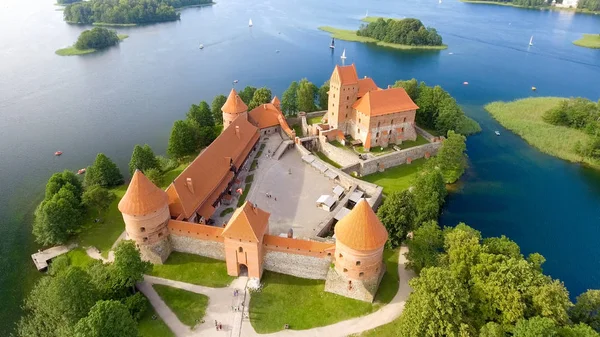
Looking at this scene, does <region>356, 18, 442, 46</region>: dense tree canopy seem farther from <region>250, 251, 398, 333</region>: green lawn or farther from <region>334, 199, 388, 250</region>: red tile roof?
<region>334, 199, 388, 250</region>: red tile roof

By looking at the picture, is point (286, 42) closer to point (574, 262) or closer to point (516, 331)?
point (574, 262)

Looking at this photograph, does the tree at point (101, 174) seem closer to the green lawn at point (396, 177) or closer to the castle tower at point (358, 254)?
the green lawn at point (396, 177)

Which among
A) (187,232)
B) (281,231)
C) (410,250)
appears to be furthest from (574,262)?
(187,232)

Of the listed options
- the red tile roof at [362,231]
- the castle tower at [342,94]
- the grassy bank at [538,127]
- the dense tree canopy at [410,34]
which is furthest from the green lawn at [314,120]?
the dense tree canopy at [410,34]

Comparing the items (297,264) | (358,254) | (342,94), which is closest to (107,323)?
(297,264)

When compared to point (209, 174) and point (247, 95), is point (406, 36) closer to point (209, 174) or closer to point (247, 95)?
point (247, 95)

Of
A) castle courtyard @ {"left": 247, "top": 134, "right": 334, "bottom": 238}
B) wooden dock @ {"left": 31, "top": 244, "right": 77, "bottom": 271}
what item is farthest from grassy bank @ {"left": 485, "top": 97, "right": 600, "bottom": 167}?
wooden dock @ {"left": 31, "top": 244, "right": 77, "bottom": 271}
